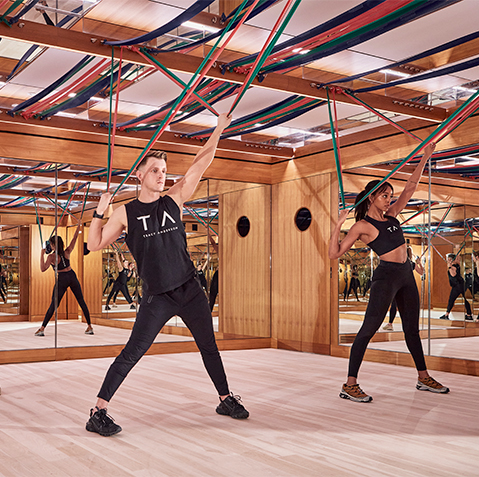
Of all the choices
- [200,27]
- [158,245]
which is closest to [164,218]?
[158,245]

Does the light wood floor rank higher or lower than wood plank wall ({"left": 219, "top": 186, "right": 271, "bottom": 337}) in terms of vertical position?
lower

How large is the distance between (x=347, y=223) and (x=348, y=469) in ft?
13.4

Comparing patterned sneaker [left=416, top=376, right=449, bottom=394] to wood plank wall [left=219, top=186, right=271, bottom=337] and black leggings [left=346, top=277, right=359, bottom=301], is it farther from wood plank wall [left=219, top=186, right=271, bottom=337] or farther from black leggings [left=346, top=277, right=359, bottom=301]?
wood plank wall [left=219, top=186, right=271, bottom=337]

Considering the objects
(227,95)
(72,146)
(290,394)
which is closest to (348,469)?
(290,394)

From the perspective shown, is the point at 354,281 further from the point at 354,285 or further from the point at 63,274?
the point at 63,274

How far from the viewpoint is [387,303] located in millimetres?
4371

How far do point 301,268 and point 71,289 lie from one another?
2.66 meters

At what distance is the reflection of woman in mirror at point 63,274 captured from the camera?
20.8 feet

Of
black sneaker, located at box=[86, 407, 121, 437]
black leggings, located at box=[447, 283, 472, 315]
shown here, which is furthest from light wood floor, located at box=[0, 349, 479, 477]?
black leggings, located at box=[447, 283, 472, 315]

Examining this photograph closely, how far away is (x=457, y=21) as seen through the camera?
3885mm

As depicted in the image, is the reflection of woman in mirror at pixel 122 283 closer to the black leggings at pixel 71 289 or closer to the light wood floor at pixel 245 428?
the black leggings at pixel 71 289

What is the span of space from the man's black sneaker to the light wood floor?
0.22ft

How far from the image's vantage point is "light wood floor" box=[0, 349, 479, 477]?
2.67 m

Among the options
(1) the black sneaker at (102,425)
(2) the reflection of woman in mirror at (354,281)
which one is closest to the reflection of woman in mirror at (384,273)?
(1) the black sneaker at (102,425)
